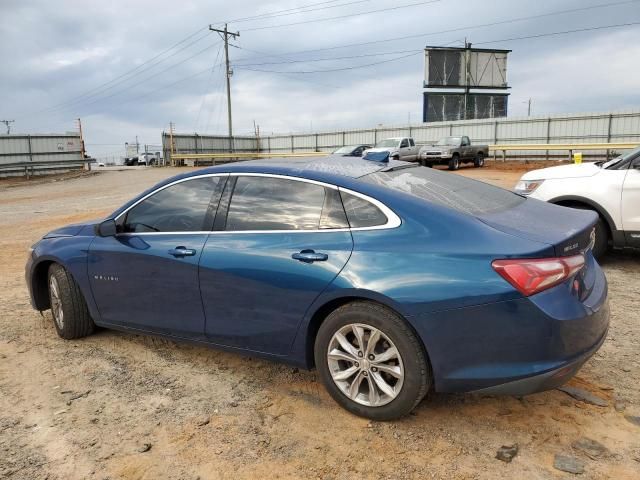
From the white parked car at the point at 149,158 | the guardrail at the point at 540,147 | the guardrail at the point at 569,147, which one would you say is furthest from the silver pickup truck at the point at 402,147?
the white parked car at the point at 149,158

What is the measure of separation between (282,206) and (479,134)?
34715mm

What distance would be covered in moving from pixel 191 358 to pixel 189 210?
1197mm

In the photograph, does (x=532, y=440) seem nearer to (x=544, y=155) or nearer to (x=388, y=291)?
(x=388, y=291)

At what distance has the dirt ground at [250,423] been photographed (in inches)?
107

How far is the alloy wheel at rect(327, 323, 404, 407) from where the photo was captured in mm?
2947

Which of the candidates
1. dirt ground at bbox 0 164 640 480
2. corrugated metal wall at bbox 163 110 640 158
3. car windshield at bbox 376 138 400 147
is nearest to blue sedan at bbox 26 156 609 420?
dirt ground at bbox 0 164 640 480

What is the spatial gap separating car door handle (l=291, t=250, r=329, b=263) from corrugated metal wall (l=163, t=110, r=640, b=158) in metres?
30.5

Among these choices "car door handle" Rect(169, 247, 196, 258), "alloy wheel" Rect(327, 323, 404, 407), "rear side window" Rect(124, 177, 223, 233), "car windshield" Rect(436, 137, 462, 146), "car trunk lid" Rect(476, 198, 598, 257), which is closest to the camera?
"car trunk lid" Rect(476, 198, 598, 257)

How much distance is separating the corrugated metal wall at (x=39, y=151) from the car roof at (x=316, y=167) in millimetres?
30347

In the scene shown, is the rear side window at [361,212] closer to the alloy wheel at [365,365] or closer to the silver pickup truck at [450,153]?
the alloy wheel at [365,365]

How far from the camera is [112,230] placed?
13.3 ft

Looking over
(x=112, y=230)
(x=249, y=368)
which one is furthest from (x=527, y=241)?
(x=112, y=230)

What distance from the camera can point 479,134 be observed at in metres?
35.6

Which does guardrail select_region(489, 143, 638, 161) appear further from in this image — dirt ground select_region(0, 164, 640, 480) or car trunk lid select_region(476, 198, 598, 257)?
car trunk lid select_region(476, 198, 598, 257)
